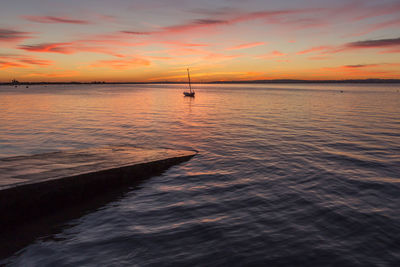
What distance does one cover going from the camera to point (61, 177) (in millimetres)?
9664

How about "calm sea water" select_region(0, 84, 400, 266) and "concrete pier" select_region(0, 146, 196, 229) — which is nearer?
"calm sea water" select_region(0, 84, 400, 266)

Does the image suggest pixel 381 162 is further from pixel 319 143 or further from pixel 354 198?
pixel 354 198

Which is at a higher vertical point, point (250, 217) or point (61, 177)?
point (61, 177)

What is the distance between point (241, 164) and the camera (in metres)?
16.0

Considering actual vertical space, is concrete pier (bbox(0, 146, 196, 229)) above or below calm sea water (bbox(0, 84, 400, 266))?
above

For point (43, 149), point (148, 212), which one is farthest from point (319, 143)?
point (43, 149)

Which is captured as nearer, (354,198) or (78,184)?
(78,184)

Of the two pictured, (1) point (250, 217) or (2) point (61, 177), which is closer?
(1) point (250, 217)

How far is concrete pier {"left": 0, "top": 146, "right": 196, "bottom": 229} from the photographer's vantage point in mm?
8414

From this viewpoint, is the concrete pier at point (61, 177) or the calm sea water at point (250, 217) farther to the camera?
the concrete pier at point (61, 177)

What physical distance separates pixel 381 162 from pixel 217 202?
11873 millimetres

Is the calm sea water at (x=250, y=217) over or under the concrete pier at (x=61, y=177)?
under

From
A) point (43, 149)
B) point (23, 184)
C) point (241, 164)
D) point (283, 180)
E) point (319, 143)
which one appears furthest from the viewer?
point (319, 143)

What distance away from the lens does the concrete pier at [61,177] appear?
8414mm
